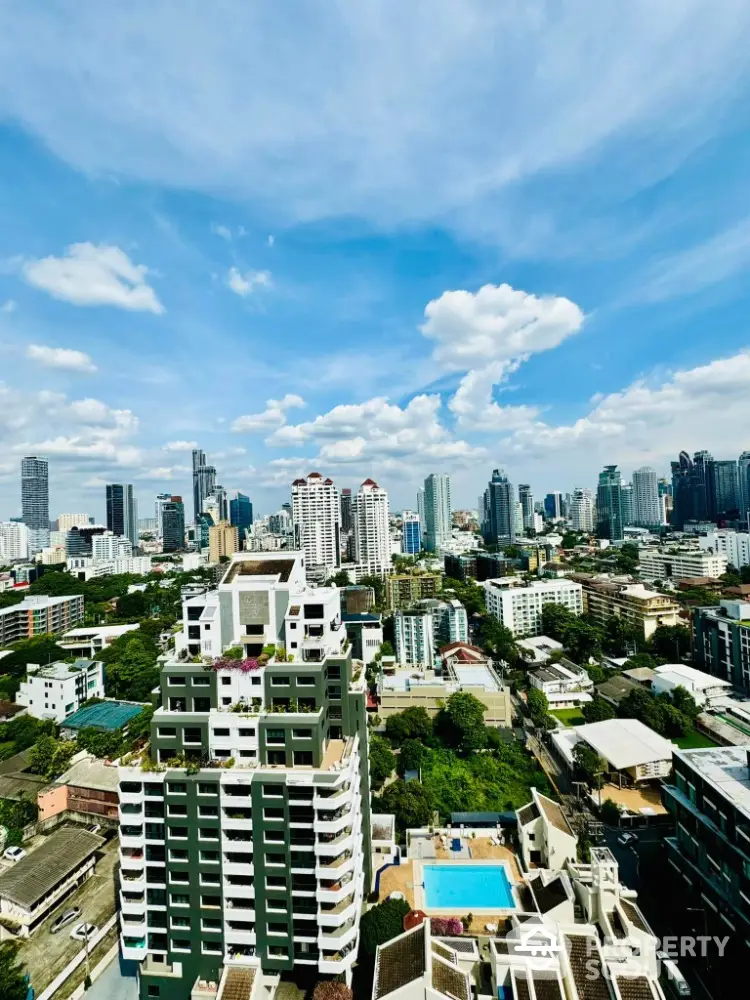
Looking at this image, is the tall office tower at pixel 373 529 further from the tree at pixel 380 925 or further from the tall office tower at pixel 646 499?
the tall office tower at pixel 646 499

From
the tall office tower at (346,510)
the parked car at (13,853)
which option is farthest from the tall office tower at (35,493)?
the parked car at (13,853)

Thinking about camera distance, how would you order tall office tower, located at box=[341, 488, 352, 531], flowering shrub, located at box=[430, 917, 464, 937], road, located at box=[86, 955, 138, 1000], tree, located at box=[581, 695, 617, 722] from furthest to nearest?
tall office tower, located at box=[341, 488, 352, 531], tree, located at box=[581, 695, 617, 722], flowering shrub, located at box=[430, 917, 464, 937], road, located at box=[86, 955, 138, 1000]

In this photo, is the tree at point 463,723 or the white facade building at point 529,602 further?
the white facade building at point 529,602

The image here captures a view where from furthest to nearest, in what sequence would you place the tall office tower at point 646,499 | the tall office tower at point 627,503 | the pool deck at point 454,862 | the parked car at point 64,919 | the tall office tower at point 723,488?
the tall office tower at point 646,499 < the tall office tower at point 627,503 < the tall office tower at point 723,488 < the parked car at point 64,919 < the pool deck at point 454,862

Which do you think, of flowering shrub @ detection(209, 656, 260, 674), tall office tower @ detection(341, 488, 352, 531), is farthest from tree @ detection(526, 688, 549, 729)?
tall office tower @ detection(341, 488, 352, 531)

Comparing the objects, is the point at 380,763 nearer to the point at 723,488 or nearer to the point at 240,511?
the point at 723,488

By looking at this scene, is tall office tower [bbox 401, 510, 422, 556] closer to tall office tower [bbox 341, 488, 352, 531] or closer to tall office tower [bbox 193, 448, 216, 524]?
tall office tower [bbox 341, 488, 352, 531]
